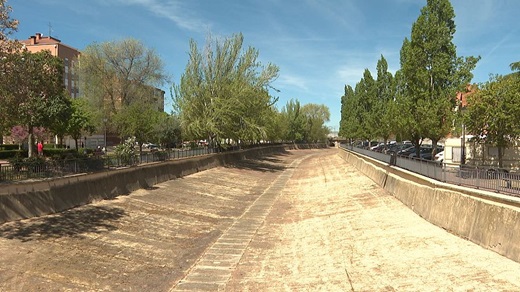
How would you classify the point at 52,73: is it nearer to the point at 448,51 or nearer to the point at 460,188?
the point at 460,188

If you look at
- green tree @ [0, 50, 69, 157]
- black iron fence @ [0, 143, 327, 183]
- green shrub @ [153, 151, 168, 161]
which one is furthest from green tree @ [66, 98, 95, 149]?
green tree @ [0, 50, 69, 157]

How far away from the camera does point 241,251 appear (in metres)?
16.3

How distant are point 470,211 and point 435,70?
54.9ft

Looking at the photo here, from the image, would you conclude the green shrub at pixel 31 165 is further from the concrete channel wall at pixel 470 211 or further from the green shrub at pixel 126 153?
the concrete channel wall at pixel 470 211

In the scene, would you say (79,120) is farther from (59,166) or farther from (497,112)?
(497,112)

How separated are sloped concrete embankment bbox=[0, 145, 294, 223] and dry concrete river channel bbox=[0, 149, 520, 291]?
1.70 ft

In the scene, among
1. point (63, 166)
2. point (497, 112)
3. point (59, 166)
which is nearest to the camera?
point (59, 166)

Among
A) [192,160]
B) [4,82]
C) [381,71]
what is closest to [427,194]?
[4,82]

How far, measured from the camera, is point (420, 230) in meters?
14.5

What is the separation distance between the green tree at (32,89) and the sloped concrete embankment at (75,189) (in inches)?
168

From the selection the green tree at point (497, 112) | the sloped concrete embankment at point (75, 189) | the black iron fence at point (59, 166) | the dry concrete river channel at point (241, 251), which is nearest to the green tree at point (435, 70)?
the green tree at point (497, 112)

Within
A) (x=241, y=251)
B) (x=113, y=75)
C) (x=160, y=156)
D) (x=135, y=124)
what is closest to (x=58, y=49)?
(x=113, y=75)

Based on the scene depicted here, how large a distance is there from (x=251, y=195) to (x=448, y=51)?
18.7 meters

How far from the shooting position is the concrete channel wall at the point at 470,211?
34.4 feet
